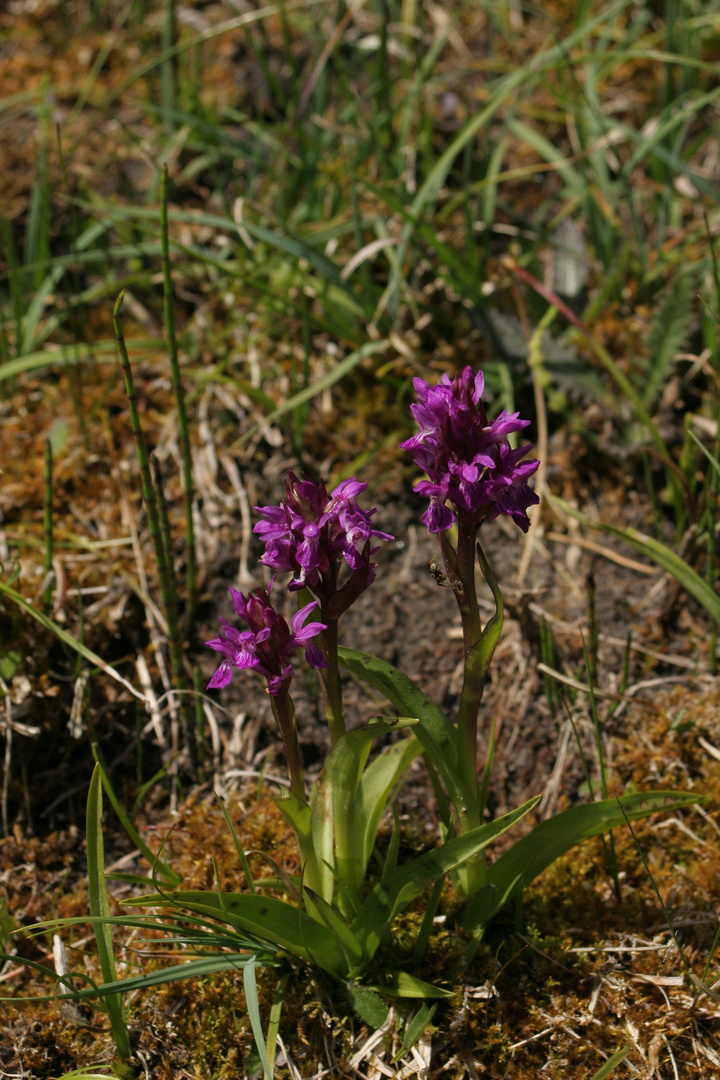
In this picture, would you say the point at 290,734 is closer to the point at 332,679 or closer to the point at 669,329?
the point at 332,679

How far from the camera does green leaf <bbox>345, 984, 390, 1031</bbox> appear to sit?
2012 millimetres

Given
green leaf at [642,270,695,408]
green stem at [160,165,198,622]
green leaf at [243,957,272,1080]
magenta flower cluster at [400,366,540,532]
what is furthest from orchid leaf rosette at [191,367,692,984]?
green leaf at [642,270,695,408]

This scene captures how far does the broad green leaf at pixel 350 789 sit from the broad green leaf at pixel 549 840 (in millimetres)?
308

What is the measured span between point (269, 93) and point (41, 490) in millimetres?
2617

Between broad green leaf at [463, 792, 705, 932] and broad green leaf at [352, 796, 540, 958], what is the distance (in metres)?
0.22

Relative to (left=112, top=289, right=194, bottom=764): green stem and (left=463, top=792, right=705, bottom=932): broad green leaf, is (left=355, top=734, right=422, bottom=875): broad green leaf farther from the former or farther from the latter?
(left=112, top=289, right=194, bottom=764): green stem

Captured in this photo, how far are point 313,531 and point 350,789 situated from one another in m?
0.63

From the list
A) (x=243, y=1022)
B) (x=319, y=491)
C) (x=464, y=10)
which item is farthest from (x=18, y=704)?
(x=464, y=10)

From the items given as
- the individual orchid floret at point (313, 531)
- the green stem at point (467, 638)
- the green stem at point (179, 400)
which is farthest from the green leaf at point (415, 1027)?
the green stem at point (179, 400)

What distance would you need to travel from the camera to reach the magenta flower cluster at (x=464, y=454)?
171cm

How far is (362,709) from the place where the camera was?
298 cm

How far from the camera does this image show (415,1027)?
6.44ft

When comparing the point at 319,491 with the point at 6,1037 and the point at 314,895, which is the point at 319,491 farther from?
the point at 6,1037

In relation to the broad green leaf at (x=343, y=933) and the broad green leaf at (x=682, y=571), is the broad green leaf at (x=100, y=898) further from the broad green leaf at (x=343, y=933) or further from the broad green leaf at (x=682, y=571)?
the broad green leaf at (x=682, y=571)
